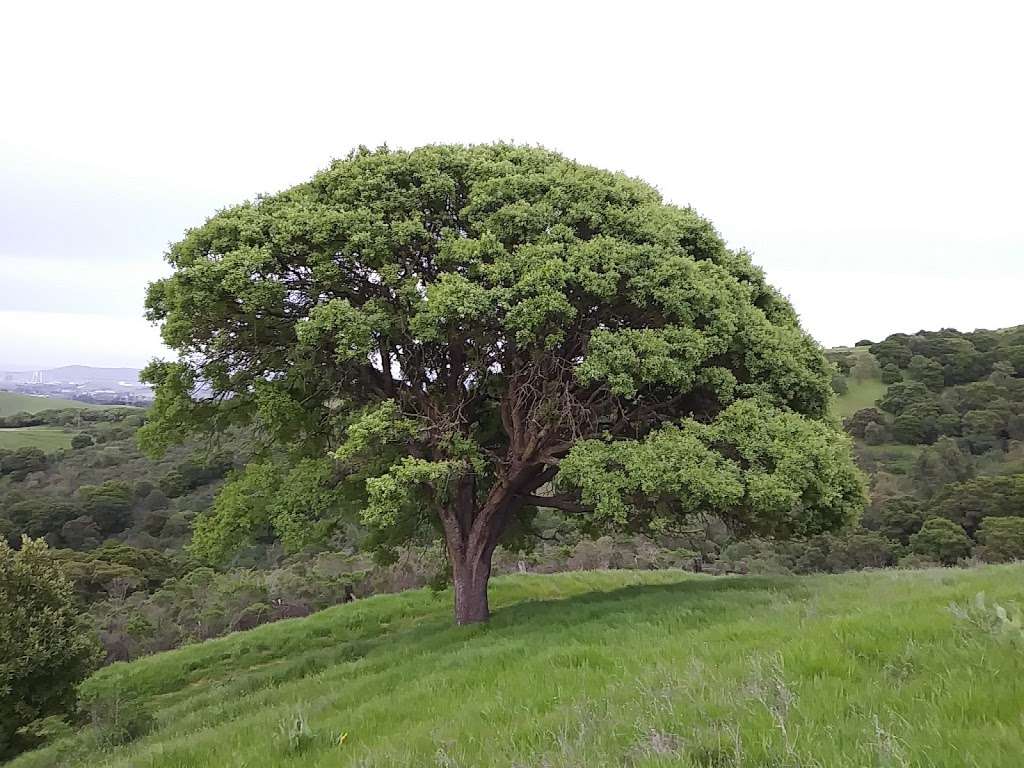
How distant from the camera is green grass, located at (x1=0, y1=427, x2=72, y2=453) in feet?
248

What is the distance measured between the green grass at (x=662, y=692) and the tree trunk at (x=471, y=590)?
25.9 inches

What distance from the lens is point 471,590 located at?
1416cm

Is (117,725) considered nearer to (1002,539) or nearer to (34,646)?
(34,646)

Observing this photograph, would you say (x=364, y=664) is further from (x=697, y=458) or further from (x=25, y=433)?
(x=25, y=433)

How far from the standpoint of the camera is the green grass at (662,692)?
3.66 meters

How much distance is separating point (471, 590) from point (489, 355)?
17.9 ft

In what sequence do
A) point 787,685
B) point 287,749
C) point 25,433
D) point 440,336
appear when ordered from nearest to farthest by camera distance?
point 787,685 < point 287,749 < point 440,336 < point 25,433

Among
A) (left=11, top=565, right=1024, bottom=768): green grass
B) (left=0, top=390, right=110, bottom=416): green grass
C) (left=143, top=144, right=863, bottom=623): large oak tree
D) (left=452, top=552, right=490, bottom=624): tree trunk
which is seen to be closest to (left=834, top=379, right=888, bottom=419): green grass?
(left=11, top=565, right=1024, bottom=768): green grass

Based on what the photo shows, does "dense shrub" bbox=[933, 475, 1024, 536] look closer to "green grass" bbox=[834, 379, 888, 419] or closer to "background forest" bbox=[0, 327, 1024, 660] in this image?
"background forest" bbox=[0, 327, 1024, 660]

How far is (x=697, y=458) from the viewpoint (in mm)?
10805

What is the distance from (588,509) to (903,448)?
56786 millimetres

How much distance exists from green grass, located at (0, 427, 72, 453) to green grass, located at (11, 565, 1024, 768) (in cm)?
7881

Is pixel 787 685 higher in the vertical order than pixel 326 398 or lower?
lower

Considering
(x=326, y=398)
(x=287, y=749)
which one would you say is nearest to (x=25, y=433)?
(x=326, y=398)
